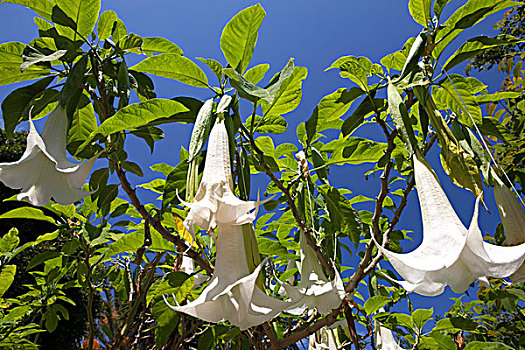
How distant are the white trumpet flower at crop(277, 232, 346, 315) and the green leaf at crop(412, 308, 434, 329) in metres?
0.83

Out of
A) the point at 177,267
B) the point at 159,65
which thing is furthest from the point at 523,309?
the point at 159,65

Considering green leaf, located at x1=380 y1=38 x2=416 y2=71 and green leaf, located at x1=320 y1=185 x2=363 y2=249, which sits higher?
green leaf, located at x1=380 y1=38 x2=416 y2=71

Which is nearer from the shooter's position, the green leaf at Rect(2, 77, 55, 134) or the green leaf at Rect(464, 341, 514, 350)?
the green leaf at Rect(2, 77, 55, 134)

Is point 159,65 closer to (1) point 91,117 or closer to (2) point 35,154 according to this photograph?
(2) point 35,154

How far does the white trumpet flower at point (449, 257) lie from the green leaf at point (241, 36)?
607 millimetres

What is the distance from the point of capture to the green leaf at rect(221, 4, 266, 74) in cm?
93

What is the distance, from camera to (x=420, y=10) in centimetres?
99

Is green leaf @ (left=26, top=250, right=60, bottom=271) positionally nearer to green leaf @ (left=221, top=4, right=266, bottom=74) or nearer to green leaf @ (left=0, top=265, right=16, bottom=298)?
green leaf @ (left=0, top=265, right=16, bottom=298)

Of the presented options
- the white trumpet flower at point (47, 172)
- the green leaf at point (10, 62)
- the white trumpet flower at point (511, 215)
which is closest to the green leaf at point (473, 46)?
the white trumpet flower at point (511, 215)

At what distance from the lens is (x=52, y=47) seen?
3.86 feet

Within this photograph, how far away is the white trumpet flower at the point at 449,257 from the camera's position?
2.10 feet

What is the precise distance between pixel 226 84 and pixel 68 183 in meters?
0.48

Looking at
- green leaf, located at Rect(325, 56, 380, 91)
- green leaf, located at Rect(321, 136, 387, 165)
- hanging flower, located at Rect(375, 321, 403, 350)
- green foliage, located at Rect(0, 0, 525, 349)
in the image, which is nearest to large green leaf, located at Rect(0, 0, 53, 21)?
green foliage, located at Rect(0, 0, 525, 349)

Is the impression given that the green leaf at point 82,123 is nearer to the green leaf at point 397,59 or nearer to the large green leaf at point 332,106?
the large green leaf at point 332,106
